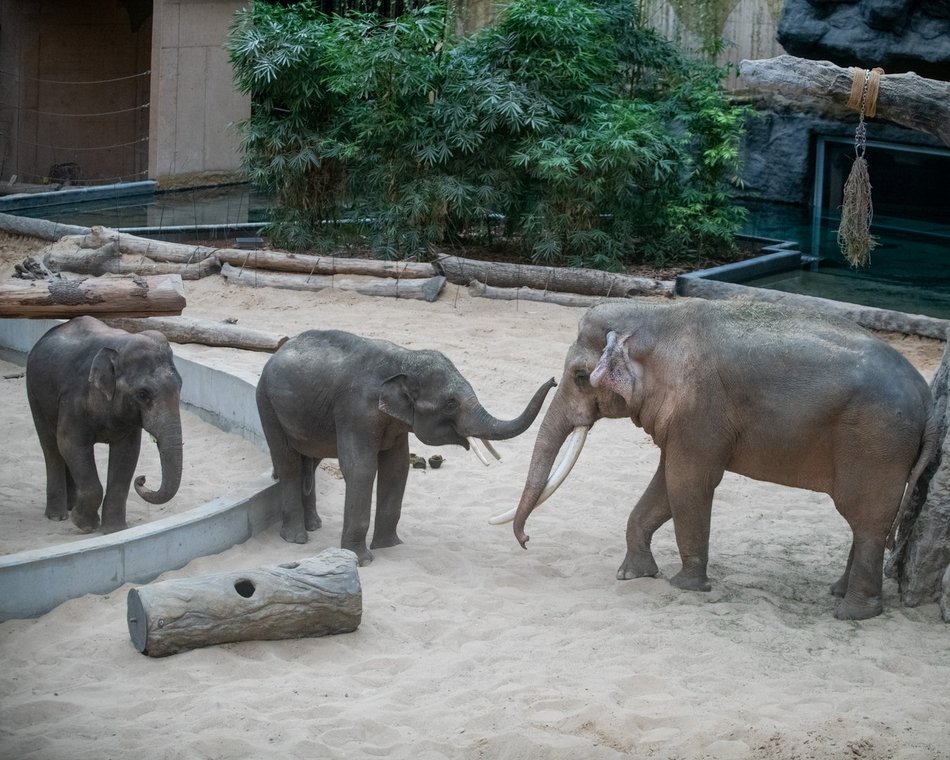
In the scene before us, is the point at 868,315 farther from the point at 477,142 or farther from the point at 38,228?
the point at 38,228

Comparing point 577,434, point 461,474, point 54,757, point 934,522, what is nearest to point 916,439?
point 934,522

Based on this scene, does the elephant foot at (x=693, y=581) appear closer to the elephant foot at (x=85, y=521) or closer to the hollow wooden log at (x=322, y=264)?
the elephant foot at (x=85, y=521)

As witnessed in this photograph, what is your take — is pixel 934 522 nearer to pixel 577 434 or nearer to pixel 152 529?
pixel 577 434

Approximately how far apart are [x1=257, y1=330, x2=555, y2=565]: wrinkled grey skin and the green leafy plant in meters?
7.29

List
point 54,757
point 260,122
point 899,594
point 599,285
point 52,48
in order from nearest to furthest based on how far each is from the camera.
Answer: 1. point 54,757
2. point 899,594
3. point 599,285
4. point 260,122
5. point 52,48

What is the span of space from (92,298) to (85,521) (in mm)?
1298

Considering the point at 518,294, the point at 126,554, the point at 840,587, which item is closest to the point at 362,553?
the point at 126,554

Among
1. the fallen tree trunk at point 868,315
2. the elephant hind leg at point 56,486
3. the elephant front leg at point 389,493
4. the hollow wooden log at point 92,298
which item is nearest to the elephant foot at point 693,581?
the elephant front leg at point 389,493

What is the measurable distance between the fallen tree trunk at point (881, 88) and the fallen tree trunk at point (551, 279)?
626 cm

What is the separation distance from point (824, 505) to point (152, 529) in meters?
4.22

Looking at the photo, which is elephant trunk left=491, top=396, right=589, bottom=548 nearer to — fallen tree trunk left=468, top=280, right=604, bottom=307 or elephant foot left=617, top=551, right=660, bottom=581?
elephant foot left=617, top=551, right=660, bottom=581

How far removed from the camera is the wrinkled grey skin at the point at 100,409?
685cm

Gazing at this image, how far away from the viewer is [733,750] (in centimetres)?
480

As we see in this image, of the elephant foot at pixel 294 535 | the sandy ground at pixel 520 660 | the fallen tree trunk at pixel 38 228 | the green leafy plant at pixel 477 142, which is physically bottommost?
the sandy ground at pixel 520 660
